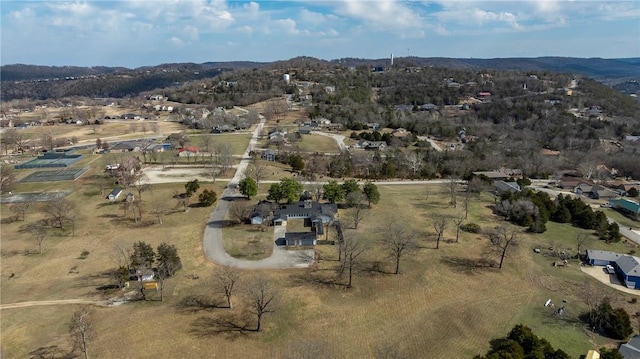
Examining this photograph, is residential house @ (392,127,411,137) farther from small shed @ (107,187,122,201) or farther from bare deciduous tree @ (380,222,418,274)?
small shed @ (107,187,122,201)

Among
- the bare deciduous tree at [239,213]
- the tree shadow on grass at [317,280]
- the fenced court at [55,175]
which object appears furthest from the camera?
the fenced court at [55,175]

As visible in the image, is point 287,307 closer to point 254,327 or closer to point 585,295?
point 254,327

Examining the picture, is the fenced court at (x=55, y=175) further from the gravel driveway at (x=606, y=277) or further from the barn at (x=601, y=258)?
the barn at (x=601, y=258)

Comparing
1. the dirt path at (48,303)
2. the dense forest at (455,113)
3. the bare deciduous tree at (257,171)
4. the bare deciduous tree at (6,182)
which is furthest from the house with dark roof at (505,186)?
the bare deciduous tree at (6,182)

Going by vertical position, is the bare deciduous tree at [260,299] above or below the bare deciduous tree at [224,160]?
below

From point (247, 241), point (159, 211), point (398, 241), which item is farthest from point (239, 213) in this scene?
point (398, 241)

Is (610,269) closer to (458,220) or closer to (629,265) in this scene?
(629,265)

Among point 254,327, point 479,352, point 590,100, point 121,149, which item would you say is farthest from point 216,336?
point 590,100
